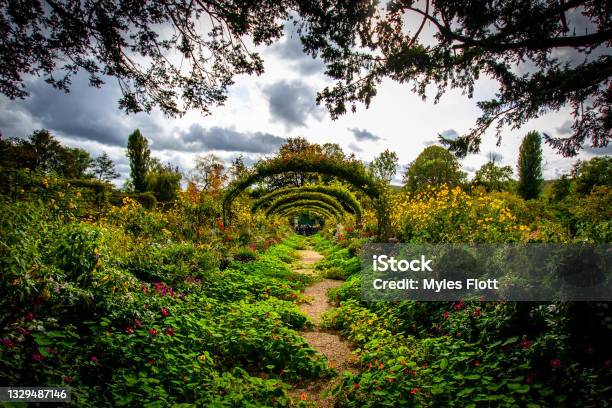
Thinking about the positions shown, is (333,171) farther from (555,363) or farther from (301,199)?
(301,199)

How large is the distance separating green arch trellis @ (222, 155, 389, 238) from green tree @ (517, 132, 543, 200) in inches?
1771

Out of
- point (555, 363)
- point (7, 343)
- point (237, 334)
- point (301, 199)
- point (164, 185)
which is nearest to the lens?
point (7, 343)

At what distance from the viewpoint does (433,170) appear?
41.4m

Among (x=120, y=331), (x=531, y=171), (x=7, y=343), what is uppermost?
(x=531, y=171)

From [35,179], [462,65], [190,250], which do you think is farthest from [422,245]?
[35,179]

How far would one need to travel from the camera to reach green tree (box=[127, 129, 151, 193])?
35344 millimetres

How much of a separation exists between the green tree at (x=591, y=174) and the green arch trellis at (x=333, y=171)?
20025mm

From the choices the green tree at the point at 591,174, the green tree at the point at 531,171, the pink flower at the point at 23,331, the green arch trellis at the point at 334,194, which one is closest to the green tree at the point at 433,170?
the green tree at the point at 531,171

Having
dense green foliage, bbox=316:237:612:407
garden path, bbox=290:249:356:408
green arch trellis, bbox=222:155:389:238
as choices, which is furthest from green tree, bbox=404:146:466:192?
dense green foliage, bbox=316:237:612:407

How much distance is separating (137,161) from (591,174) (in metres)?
46.0

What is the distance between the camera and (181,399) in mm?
2826

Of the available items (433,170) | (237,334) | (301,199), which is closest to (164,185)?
(301,199)

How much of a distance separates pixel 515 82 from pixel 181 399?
7591mm

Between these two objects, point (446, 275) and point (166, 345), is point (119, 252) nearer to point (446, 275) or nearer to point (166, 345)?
point (166, 345)
